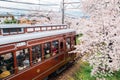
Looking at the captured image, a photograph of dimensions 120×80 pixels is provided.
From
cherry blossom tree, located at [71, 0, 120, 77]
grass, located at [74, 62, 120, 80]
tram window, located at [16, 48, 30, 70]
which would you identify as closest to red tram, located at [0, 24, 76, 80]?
tram window, located at [16, 48, 30, 70]

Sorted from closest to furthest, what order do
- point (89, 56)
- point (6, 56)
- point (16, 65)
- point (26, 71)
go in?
point (6, 56) < point (16, 65) < point (26, 71) < point (89, 56)

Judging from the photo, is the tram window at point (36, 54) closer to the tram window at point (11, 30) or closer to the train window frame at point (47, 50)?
A: the train window frame at point (47, 50)

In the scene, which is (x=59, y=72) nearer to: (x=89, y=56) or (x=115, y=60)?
(x=89, y=56)

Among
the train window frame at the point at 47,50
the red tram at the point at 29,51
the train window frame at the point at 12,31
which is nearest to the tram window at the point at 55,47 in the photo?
the red tram at the point at 29,51

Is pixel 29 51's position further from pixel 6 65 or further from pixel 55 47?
pixel 55 47

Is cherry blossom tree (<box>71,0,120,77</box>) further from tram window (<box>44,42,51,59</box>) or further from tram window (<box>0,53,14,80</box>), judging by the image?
tram window (<box>0,53,14,80</box>)

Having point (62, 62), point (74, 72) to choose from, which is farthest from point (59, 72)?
point (74, 72)

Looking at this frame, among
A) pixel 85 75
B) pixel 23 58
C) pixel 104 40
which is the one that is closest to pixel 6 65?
pixel 23 58
